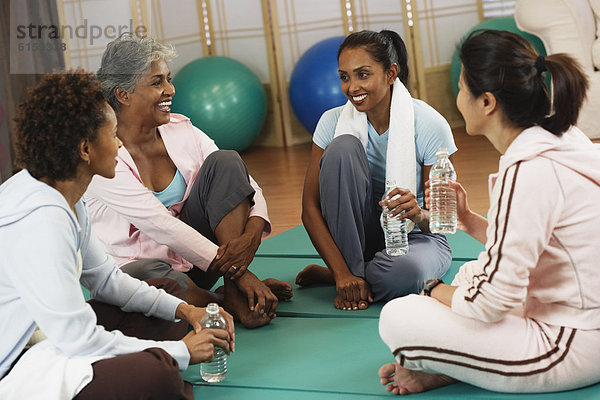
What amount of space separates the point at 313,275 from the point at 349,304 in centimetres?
31

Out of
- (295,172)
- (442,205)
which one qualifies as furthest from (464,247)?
(295,172)

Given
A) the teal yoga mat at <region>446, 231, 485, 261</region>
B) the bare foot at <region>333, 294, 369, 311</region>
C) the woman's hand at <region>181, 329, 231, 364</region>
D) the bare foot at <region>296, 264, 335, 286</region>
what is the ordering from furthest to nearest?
the teal yoga mat at <region>446, 231, 485, 261</region> < the bare foot at <region>296, 264, 335, 286</region> < the bare foot at <region>333, 294, 369, 311</region> < the woman's hand at <region>181, 329, 231, 364</region>

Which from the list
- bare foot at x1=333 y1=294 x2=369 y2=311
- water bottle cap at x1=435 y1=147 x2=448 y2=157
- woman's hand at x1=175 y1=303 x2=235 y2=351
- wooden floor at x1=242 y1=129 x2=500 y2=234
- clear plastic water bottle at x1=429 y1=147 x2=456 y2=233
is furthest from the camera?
wooden floor at x1=242 y1=129 x2=500 y2=234

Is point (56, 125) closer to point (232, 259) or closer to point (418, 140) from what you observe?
point (232, 259)

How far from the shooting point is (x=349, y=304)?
266 centimetres

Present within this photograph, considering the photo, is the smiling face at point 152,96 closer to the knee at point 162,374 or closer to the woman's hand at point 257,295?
the woman's hand at point 257,295

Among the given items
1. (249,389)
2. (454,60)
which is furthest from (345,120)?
(454,60)

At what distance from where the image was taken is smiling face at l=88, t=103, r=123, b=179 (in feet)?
5.98

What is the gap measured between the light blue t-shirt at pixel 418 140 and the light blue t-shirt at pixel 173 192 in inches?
21.2

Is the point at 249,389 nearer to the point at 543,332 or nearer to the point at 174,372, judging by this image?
the point at 174,372

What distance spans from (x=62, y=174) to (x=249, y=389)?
2.53 ft

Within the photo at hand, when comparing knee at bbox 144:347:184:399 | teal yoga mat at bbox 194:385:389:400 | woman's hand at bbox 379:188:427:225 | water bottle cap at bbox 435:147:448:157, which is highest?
water bottle cap at bbox 435:147:448:157

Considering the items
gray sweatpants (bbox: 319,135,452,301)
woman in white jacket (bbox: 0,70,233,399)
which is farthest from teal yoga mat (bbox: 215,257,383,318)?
woman in white jacket (bbox: 0,70,233,399)

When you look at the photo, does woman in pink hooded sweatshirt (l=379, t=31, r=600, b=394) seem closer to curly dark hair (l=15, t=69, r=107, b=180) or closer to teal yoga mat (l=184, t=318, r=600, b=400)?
teal yoga mat (l=184, t=318, r=600, b=400)
